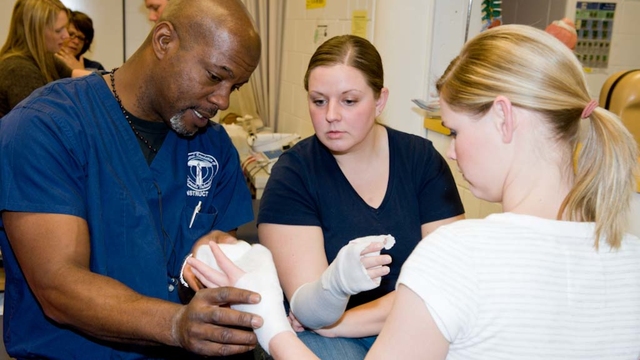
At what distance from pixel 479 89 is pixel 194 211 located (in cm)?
85

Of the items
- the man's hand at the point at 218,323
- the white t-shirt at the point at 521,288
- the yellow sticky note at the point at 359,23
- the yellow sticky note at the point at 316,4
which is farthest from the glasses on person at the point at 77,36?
the white t-shirt at the point at 521,288

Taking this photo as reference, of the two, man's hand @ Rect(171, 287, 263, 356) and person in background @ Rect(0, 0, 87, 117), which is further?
person in background @ Rect(0, 0, 87, 117)

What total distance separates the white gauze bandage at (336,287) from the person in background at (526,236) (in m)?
0.14

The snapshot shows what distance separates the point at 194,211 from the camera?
5.02ft

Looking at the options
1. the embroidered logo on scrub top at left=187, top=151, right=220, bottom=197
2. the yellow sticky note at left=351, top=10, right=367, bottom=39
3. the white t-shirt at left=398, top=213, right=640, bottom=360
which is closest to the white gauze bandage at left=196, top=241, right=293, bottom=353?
the white t-shirt at left=398, top=213, right=640, bottom=360

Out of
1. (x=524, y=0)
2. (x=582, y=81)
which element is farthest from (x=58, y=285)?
(x=524, y=0)

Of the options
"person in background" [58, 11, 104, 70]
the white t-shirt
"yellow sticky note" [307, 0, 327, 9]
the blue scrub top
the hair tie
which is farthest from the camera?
"person in background" [58, 11, 104, 70]

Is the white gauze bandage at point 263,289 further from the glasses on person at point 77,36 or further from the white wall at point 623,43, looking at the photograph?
the glasses on person at point 77,36

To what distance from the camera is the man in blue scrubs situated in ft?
3.75

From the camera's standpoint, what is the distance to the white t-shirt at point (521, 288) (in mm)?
823

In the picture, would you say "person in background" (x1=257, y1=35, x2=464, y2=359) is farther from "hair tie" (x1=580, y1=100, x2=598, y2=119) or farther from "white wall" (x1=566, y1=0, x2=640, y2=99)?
"white wall" (x1=566, y1=0, x2=640, y2=99)

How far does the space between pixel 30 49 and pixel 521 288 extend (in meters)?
2.88

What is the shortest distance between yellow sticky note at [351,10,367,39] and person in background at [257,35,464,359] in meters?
1.34

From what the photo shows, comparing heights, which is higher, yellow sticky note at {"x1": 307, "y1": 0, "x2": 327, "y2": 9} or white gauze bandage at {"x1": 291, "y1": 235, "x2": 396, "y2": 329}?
yellow sticky note at {"x1": 307, "y1": 0, "x2": 327, "y2": 9}
